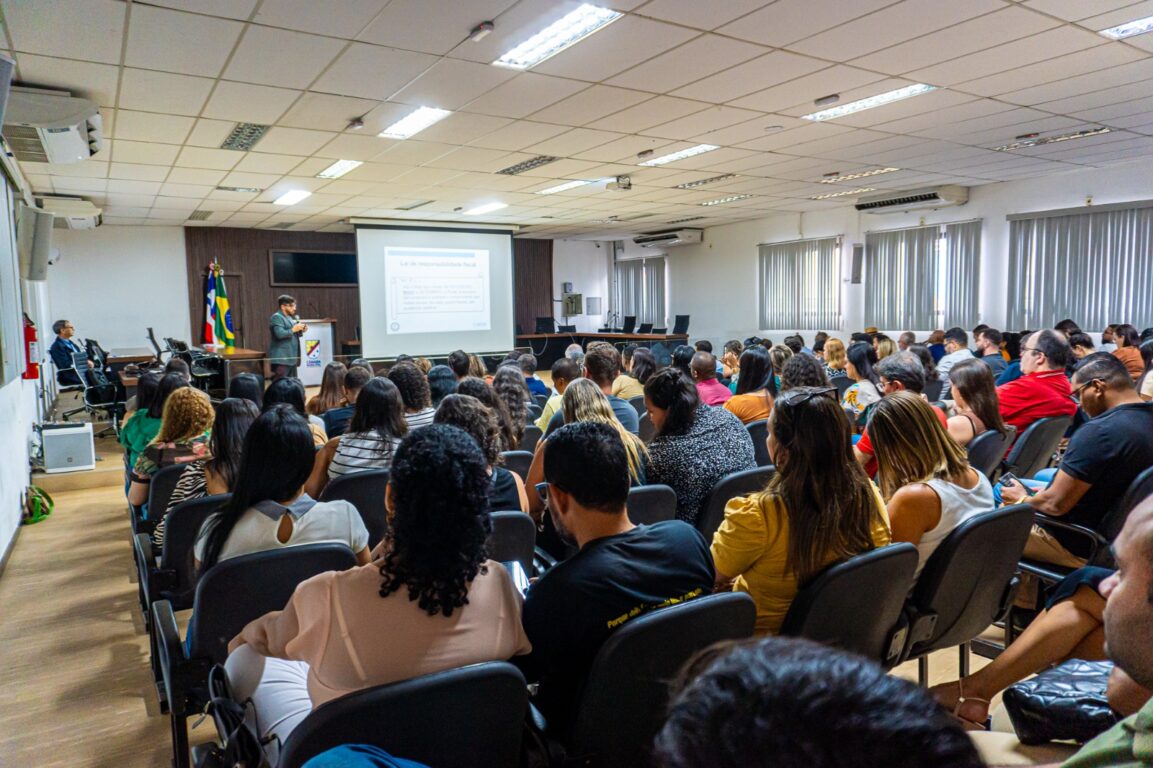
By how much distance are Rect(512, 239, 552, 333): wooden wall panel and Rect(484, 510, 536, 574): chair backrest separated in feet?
47.1

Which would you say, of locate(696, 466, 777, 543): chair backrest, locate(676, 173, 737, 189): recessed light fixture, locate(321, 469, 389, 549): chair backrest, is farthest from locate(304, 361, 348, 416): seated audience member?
locate(676, 173, 737, 189): recessed light fixture

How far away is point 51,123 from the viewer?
4766 millimetres

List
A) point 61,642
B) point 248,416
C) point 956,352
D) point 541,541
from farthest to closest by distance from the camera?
point 956,352 < point 61,642 < point 541,541 < point 248,416

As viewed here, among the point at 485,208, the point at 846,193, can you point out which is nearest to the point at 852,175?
the point at 846,193

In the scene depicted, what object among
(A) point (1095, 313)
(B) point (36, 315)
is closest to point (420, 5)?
(B) point (36, 315)

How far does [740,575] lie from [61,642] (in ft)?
10.5

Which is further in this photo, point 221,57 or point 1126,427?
point 221,57

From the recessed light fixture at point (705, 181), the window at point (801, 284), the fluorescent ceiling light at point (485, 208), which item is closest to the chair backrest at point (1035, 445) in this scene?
the recessed light fixture at point (705, 181)

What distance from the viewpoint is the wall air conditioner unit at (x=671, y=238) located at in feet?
47.8

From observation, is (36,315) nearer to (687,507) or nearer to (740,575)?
(687,507)

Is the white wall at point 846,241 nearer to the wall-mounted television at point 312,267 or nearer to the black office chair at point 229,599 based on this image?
the wall-mounted television at point 312,267

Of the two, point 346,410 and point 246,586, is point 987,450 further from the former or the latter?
point 346,410

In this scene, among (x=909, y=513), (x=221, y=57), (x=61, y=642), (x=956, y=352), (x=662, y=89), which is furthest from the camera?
(x=956, y=352)

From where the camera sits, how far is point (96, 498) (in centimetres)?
588
